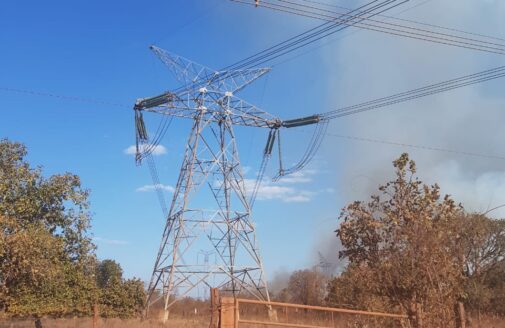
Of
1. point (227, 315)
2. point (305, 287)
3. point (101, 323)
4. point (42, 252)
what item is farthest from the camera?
point (305, 287)

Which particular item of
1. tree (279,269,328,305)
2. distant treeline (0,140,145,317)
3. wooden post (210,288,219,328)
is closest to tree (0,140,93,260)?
distant treeline (0,140,145,317)

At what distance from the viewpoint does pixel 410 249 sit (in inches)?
539

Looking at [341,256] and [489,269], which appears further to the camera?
[489,269]

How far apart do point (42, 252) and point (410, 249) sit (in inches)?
550

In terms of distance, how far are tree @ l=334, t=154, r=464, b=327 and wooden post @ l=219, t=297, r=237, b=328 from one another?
4.68 metres

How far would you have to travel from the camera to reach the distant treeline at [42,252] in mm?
19181

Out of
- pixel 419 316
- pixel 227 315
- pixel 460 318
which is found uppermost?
pixel 227 315

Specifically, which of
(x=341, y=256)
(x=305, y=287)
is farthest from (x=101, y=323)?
(x=305, y=287)

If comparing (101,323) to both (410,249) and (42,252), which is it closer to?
(42,252)

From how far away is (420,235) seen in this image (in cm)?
1373

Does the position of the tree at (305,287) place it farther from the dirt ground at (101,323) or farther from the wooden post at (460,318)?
the wooden post at (460,318)

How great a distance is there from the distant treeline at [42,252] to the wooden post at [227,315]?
1047 centimetres

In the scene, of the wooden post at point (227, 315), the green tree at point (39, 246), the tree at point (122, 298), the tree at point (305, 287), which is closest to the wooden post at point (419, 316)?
the wooden post at point (227, 315)

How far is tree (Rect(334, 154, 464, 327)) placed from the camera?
536 inches
